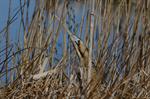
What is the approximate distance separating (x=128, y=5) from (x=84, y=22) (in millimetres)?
228

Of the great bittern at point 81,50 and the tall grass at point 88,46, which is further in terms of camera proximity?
the tall grass at point 88,46

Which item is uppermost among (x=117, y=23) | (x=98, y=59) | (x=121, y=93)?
(x=117, y=23)

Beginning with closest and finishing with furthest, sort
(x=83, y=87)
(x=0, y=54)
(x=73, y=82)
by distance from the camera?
(x=83, y=87) < (x=73, y=82) < (x=0, y=54)

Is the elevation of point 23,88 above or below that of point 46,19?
below

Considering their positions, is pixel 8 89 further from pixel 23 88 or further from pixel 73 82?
pixel 73 82

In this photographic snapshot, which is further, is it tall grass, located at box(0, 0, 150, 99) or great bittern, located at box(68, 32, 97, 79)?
tall grass, located at box(0, 0, 150, 99)

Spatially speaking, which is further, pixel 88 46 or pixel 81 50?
pixel 88 46

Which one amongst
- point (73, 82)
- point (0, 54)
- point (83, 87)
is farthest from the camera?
point (0, 54)

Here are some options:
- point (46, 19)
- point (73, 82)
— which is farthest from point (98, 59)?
point (46, 19)

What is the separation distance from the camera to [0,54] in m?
2.11

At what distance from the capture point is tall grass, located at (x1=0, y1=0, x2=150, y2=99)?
6.68ft

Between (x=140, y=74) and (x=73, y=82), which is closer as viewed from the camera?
(x=73, y=82)

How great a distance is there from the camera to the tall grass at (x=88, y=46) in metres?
2.04

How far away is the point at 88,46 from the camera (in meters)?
2.09
